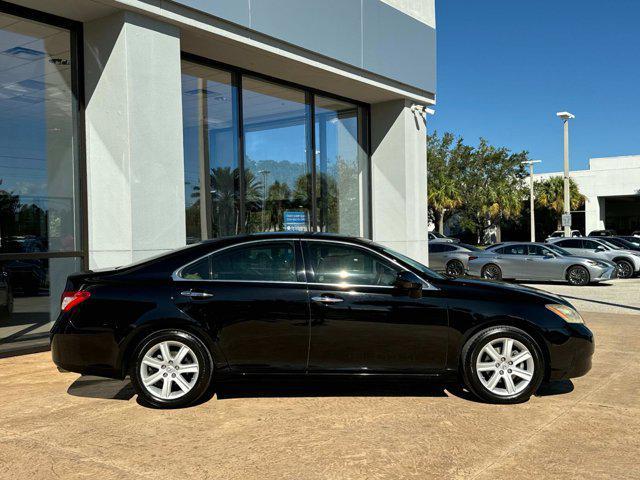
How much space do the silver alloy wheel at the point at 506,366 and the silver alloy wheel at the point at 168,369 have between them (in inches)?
97.6

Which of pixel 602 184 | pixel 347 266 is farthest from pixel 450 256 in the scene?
pixel 602 184

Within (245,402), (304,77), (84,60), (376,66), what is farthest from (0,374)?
(376,66)

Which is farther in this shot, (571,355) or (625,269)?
(625,269)

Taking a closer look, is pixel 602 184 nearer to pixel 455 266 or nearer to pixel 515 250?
pixel 455 266

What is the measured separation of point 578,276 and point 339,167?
29.2ft

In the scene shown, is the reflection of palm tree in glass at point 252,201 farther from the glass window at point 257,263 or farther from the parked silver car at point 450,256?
the parked silver car at point 450,256

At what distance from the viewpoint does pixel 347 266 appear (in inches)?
211

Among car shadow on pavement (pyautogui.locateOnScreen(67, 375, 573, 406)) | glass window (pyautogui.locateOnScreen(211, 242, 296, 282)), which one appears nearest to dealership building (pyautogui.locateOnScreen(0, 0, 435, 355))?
car shadow on pavement (pyautogui.locateOnScreen(67, 375, 573, 406))

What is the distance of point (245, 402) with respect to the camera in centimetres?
529

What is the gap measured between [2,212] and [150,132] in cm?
215

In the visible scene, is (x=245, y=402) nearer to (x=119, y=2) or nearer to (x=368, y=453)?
(x=368, y=453)

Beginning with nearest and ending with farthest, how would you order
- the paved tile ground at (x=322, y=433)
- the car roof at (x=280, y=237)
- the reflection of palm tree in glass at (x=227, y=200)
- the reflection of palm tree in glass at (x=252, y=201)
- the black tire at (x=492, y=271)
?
the paved tile ground at (x=322, y=433) < the car roof at (x=280, y=237) < the reflection of palm tree in glass at (x=227, y=200) < the reflection of palm tree in glass at (x=252, y=201) < the black tire at (x=492, y=271)

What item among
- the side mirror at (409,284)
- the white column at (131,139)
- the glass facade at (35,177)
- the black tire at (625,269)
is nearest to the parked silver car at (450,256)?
the black tire at (625,269)

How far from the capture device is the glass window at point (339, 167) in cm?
1259
